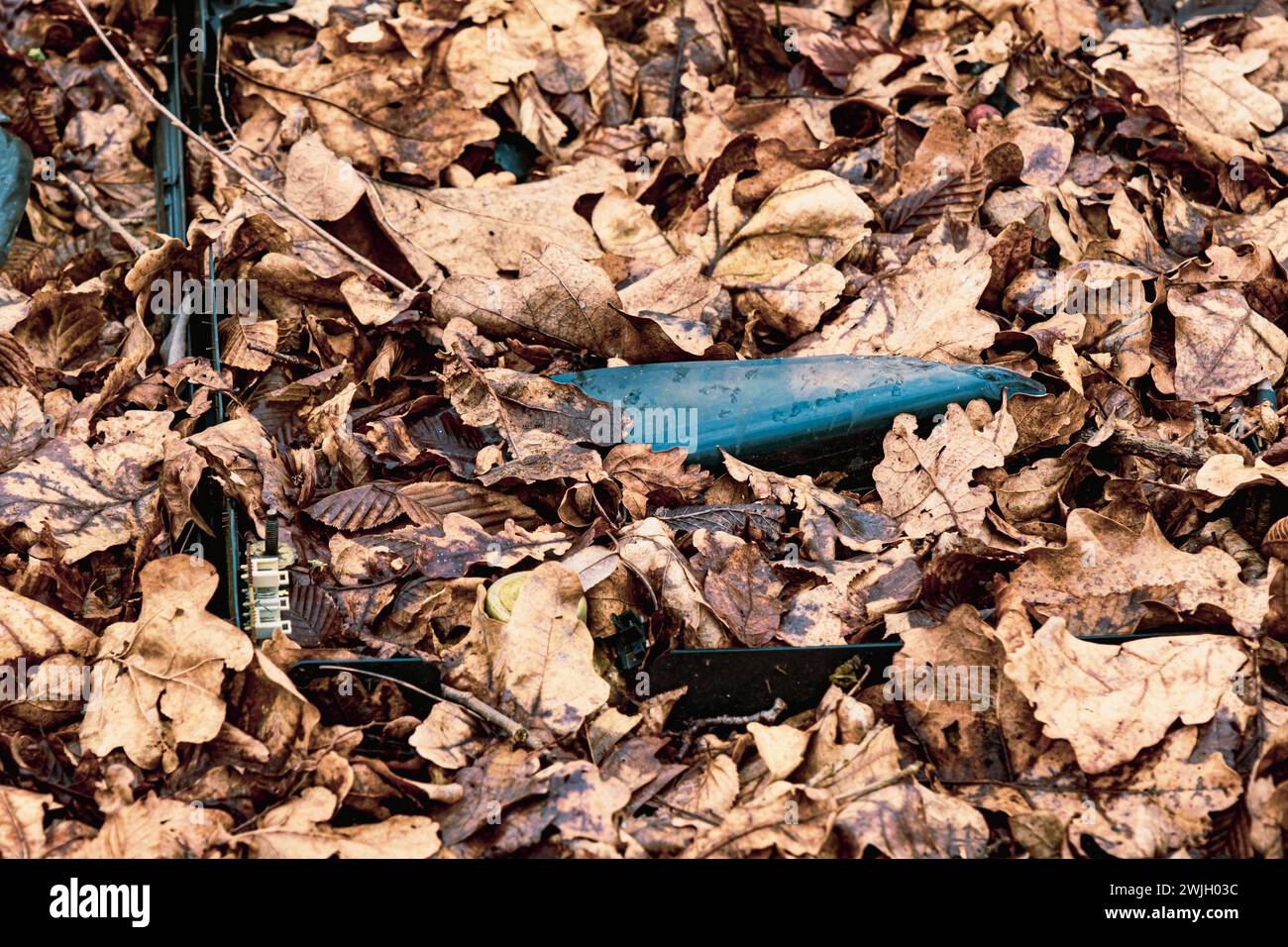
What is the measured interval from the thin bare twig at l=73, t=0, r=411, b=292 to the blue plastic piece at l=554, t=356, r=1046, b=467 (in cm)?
76

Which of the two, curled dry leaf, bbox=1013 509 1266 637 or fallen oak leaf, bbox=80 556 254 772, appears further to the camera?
curled dry leaf, bbox=1013 509 1266 637

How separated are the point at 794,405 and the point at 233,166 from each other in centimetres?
190

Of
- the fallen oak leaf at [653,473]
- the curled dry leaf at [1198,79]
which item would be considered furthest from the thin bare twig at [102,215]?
the curled dry leaf at [1198,79]

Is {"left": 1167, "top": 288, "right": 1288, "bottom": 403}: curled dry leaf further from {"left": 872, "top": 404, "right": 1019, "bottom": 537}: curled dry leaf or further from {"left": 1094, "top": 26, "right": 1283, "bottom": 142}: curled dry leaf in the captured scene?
{"left": 1094, "top": 26, "right": 1283, "bottom": 142}: curled dry leaf

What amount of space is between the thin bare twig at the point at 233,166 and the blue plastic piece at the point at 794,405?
756 millimetres

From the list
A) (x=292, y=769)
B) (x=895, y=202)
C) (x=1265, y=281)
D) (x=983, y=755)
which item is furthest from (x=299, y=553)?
(x=1265, y=281)

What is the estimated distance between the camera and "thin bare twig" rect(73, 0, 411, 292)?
3127 mm

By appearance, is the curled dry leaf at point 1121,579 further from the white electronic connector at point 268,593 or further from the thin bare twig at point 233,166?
the thin bare twig at point 233,166

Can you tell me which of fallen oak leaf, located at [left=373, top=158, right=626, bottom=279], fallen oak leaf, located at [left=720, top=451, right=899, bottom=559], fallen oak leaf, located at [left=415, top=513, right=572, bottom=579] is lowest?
fallen oak leaf, located at [left=415, top=513, right=572, bottom=579]

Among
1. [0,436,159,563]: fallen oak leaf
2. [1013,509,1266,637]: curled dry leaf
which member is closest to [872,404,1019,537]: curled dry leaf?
[1013,509,1266,637]: curled dry leaf

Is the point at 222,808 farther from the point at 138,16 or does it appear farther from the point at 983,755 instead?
the point at 138,16

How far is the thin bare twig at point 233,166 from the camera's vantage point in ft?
10.3

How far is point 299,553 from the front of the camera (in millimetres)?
2449
